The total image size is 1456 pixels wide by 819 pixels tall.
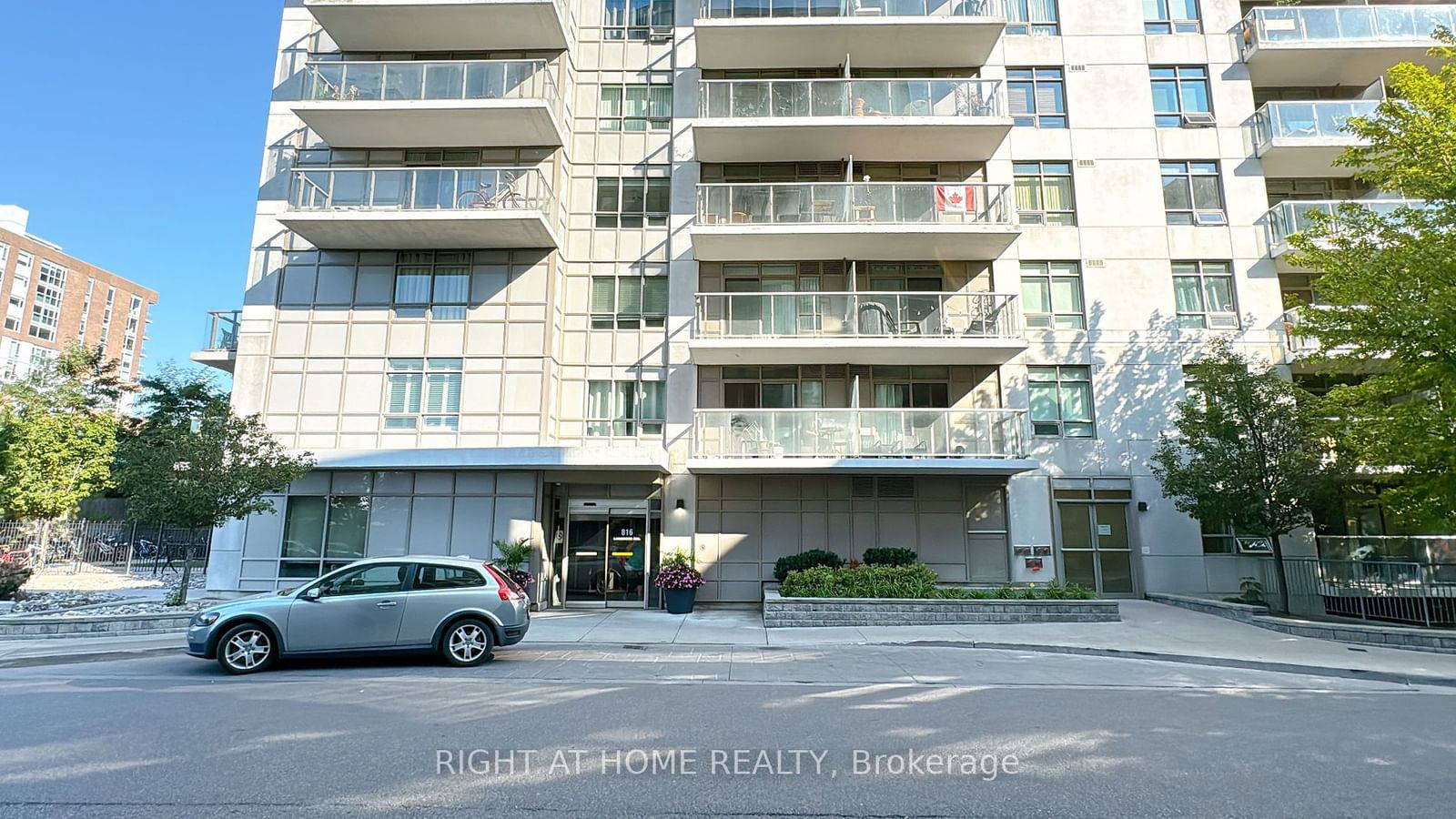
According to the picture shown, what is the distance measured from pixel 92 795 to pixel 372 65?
18040 mm

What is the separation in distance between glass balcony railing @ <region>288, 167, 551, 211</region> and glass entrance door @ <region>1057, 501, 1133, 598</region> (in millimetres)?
15180

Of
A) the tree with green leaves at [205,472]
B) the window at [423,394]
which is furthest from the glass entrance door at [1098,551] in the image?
the tree with green leaves at [205,472]

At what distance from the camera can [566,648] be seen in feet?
38.3

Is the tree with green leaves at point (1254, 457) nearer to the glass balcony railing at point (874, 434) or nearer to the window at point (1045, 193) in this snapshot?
the glass balcony railing at point (874, 434)

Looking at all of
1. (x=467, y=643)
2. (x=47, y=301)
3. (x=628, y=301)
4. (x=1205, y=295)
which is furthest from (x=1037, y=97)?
(x=47, y=301)

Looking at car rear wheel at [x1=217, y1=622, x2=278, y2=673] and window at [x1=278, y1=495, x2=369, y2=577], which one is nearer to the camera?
car rear wheel at [x1=217, y1=622, x2=278, y2=673]

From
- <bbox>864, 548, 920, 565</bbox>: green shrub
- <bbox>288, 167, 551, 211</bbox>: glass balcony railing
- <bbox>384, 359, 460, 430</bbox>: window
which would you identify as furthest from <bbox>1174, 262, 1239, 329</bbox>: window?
A: <bbox>384, 359, 460, 430</bbox>: window

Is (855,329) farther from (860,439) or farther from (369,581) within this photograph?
(369,581)

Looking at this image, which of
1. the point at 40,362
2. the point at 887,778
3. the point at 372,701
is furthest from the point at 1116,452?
the point at 40,362

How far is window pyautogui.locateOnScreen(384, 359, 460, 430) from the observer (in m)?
17.9

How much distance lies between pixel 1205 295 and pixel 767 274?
11.3 meters

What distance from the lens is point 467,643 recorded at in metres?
9.82

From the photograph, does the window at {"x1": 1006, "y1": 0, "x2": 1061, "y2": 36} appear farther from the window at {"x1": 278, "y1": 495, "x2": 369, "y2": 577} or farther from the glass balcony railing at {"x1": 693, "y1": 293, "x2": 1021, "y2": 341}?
the window at {"x1": 278, "y1": 495, "x2": 369, "y2": 577}

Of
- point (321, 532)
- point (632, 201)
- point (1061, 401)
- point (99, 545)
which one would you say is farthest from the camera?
point (99, 545)
